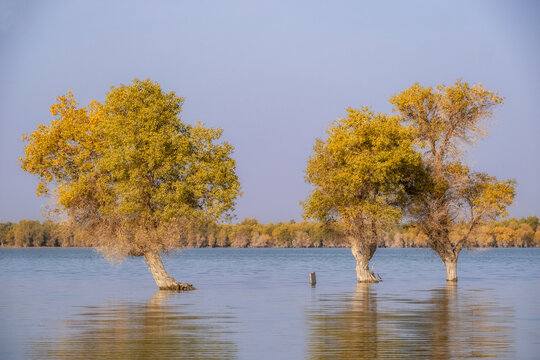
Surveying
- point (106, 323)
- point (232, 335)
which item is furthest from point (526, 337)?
point (106, 323)

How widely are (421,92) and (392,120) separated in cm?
405

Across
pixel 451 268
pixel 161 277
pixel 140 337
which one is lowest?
pixel 140 337

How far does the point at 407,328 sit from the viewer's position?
29.7 m

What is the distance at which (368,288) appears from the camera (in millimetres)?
52938

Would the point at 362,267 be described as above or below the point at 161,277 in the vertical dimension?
above

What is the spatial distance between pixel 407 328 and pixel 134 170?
75.6ft

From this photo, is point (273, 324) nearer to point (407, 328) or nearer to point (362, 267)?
point (407, 328)

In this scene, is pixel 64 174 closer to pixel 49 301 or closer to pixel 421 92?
pixel 49 301

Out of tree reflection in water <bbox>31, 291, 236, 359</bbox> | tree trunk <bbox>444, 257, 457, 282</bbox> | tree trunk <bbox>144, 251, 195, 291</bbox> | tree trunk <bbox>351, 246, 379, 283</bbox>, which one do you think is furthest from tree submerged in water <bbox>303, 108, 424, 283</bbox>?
tree reflection in water <bbox>31, 291, 236, 359</bbox>

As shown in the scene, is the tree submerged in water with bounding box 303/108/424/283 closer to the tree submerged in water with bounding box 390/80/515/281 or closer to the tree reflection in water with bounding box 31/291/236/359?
the tree submerged in water with bounding box 390/80/515/281

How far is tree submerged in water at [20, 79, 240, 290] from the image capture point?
48250 millimetres

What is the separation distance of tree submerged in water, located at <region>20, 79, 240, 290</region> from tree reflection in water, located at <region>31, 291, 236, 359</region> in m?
11.7

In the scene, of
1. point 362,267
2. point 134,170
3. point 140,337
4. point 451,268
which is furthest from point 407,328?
point 451,268

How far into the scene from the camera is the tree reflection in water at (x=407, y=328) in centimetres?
2378
